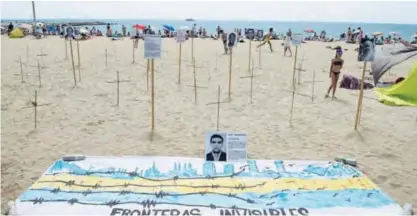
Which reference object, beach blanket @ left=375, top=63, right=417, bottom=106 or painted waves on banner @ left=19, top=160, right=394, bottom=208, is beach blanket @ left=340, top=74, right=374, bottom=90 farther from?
painted waves on banner @ left=19, top=160, right=394, bottom=208

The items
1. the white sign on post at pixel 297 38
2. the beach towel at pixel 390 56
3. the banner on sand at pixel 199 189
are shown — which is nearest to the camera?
the banner on sand at pixel 199 189

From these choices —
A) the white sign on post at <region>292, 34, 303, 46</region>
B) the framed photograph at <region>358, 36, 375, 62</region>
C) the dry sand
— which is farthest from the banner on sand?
the white sign on post at <region>292, 34, 303, 46</region>

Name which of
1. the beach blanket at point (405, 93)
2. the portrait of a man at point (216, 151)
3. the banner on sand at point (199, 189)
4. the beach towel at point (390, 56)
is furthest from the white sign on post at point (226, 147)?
the beach towel at point (390, 56)

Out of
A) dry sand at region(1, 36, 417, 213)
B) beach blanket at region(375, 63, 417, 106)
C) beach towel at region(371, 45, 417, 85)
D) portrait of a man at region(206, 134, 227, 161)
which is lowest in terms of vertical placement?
dry sand at region(1, 36, 417, 213)

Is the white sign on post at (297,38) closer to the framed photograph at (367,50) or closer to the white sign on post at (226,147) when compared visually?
the framed photograph at (367,50)

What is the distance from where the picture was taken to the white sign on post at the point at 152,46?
5.86m

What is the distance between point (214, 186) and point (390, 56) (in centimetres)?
373

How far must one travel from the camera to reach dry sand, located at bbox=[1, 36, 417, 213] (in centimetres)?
555

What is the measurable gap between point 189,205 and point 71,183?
1.41m

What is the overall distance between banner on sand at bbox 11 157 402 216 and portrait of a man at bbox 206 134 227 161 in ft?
0.34

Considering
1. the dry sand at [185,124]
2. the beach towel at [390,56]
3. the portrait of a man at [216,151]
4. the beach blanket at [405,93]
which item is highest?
the beach towel at [390,56]

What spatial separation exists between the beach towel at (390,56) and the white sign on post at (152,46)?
3.47 m

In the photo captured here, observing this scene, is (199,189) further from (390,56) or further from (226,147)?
(390,56)

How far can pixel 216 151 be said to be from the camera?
4984 mm
